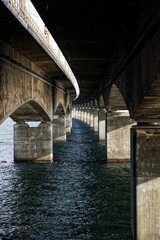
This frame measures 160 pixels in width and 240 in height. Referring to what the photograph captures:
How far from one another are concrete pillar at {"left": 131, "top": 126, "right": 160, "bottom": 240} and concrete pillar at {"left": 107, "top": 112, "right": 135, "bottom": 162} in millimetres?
16298

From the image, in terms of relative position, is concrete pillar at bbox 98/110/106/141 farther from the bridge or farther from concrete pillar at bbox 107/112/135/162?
the bridge

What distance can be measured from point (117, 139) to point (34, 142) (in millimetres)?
9083

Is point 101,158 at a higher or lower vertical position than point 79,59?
lower

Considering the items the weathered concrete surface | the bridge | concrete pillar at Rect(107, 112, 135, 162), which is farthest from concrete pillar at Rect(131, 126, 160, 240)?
concrete pillar at Rect(107, 112, 135, 162)

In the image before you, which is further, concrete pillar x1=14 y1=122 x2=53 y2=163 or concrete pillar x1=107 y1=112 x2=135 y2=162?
concrete pillar x1=107 y1=112 x2=135 y2=162

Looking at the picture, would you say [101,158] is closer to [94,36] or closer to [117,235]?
[117,235]

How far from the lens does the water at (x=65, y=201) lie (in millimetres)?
12927

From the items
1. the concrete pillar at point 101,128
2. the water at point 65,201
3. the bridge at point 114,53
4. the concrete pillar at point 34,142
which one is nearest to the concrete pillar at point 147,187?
the bridge at point 114,53

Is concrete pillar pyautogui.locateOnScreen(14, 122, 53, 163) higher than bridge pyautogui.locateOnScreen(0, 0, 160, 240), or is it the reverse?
bridge pyautogui.locateOnScreen(0, 0, 160, 240)

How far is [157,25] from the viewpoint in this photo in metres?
6.82

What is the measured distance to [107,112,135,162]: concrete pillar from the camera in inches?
1101

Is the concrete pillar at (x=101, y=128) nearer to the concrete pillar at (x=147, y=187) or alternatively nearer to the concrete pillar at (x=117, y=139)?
the concrete pillar at (x=117, y=139)

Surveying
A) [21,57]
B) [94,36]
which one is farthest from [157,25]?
[21,57]

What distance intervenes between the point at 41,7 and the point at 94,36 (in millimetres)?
3836
